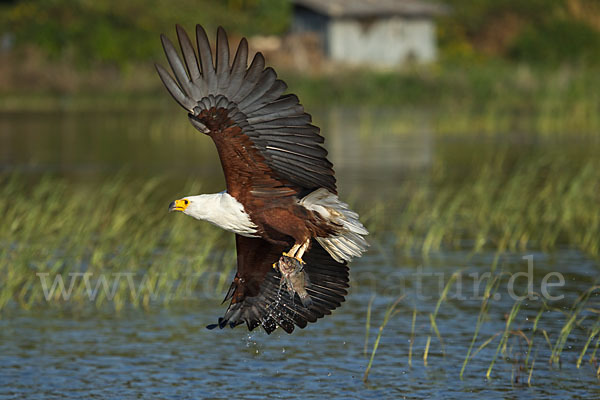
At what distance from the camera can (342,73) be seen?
41906mm

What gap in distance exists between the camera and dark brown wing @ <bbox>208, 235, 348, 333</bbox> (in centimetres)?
810

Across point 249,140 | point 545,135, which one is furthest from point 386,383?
point 545,135

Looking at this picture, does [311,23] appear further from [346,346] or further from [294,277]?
[294,277]

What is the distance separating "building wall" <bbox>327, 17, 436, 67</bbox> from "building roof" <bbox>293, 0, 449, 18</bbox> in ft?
1.79

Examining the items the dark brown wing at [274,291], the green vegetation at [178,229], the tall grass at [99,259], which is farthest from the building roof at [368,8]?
the dark brown wing at [274,291]

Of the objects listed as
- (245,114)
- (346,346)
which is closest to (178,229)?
(346,346)

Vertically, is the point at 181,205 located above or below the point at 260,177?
below

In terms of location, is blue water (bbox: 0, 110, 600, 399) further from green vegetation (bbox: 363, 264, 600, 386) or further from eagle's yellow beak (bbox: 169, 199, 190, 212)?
eagle's yellow beak (bbox: 169, 199, 190, 212)

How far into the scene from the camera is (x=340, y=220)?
7.54 m

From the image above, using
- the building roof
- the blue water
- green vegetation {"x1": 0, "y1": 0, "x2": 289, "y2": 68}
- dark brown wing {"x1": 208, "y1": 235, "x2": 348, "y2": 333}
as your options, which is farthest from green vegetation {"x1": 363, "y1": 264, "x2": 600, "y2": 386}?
the building roof

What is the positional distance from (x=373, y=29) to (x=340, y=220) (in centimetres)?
4629

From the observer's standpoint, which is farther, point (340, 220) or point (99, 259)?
point (99, 259)

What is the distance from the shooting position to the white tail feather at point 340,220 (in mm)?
7520

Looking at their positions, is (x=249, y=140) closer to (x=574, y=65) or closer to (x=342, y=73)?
(x=342, y=73)
